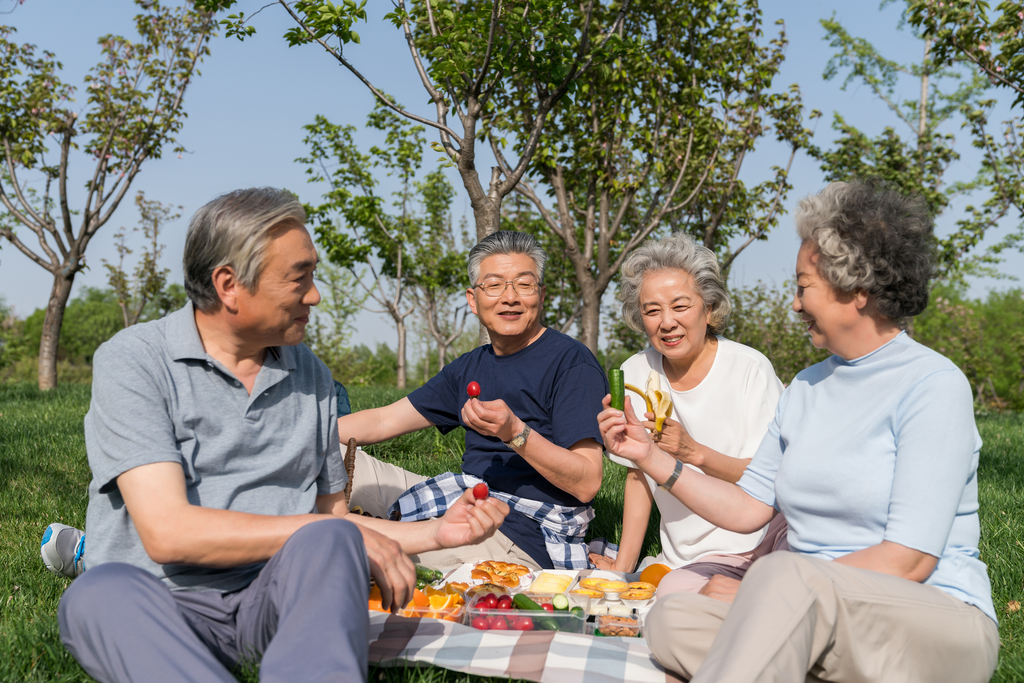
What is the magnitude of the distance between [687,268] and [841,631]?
6.61 ft

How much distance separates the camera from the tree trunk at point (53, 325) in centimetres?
1162

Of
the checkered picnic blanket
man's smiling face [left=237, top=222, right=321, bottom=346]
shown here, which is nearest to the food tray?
the checkered picnic blanket

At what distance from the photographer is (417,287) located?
2102cm

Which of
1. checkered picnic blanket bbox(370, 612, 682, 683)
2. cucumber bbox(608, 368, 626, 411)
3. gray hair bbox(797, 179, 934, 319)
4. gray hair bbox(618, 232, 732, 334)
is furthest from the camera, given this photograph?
gray hair bbox(618, 232, 732, 334)

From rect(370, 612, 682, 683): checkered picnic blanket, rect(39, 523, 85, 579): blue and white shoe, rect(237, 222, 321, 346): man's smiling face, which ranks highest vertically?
rect(237, 222, 321, 346): man's smiling face

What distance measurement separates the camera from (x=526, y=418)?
12.6 ft

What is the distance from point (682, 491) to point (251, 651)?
160 centimetres

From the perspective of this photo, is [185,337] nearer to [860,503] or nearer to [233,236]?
[233,236]

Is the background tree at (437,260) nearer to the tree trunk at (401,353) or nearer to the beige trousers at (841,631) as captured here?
the tree trunk at (401,353)

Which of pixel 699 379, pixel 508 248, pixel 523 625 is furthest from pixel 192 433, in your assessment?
pixel 699 379

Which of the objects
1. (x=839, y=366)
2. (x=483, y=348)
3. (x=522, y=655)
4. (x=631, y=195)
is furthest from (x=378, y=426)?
(x=631, y=195)

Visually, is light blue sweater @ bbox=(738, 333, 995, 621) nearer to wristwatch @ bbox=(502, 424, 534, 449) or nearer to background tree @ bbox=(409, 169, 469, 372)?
wristwatch @ bbox=(502, 424, 534, 449)

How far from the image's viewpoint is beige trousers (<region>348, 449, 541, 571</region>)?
12.6 feet

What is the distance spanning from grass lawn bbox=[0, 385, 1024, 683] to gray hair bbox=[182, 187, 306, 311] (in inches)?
50.0
